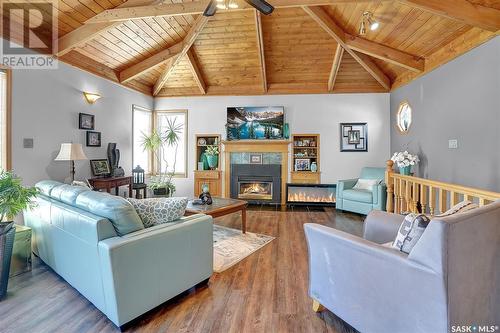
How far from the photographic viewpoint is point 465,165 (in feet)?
11.7

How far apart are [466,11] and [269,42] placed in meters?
3.11

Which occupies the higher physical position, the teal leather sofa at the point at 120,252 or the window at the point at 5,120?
the window at the point at 5,120

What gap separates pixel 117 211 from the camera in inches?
73.0

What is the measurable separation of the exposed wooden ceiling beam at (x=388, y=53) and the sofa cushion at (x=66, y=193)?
4702mm

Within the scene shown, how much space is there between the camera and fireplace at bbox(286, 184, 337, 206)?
6.26 metres

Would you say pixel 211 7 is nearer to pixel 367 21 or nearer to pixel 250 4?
pixel 250 4

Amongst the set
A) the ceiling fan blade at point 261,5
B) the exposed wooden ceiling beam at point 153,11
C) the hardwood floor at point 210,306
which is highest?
the exposed wooden ceiling beam at point 153,11

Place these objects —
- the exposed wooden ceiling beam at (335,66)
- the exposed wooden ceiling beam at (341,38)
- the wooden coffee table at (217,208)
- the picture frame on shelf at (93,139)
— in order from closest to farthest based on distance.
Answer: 1. the wooden coffee table at (217,208)
2. the exposed wooden ceiling beam at (341,38)
3. the picture frame on shelf at (93,139)
4. the exposed wooden ceiling beam at (335,66)

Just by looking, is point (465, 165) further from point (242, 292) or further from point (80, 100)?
point (80, 100)

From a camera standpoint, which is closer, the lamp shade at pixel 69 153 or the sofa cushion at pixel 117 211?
the sofa cushion at pixel 117 211

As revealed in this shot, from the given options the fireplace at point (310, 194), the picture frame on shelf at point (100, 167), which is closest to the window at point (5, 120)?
the picture frame on shelf at point (100, 167)

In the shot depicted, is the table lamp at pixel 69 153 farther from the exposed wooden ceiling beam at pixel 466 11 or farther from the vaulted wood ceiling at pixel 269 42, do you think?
the exposed wooden ceiling beam at pixel 466 11

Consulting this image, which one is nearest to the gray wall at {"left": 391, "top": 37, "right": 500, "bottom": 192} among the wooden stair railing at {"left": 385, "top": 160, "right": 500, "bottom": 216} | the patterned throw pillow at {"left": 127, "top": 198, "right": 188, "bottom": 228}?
the wooden stair railing at {"left": 385, "top": 160, "right": 500, "bottom": 216}

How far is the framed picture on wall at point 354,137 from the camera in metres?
6.14
